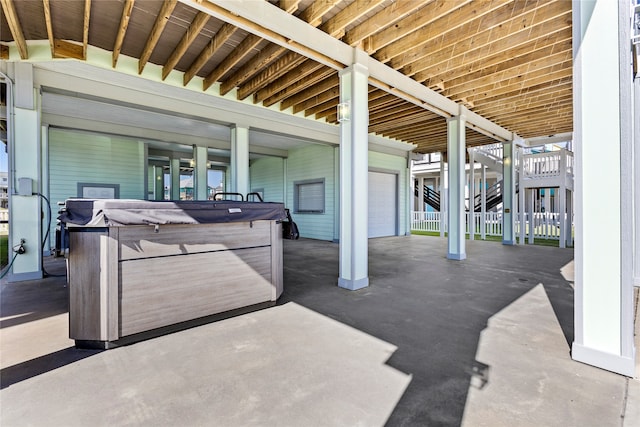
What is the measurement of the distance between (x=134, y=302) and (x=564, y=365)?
3238 millimetres

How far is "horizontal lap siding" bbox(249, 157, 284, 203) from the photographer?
11.7 m

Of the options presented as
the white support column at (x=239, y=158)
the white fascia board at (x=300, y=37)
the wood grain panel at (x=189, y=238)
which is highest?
the white fascia board at (x=300, y=37)

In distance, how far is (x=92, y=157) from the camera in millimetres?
8312

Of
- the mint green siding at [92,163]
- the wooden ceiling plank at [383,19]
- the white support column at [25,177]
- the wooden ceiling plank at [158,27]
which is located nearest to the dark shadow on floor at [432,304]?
the wooden ceiling plank at [383,19]

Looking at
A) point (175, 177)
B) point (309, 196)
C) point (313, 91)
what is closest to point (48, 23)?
point (313, 91)

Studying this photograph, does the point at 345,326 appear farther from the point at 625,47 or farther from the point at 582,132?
the point at 625,47

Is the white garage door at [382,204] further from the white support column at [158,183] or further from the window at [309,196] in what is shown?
the white support column at [158,183]

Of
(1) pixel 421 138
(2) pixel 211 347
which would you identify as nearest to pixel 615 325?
(2) pixel 211 347

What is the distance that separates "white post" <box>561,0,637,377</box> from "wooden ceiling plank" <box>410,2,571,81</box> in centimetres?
179

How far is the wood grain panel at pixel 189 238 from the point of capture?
7.82ft

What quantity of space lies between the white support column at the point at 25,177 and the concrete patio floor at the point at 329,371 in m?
1.25

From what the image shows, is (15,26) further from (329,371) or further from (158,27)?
(329,371)

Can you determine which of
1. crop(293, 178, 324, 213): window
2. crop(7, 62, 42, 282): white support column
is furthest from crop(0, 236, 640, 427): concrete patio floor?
crop(293, 178, 324, 213): window

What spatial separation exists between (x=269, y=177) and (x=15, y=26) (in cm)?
887
